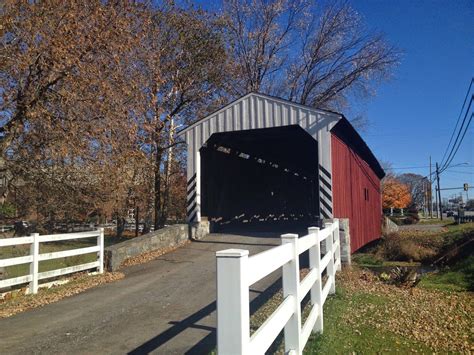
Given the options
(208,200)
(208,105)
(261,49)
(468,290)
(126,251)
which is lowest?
(468,290)

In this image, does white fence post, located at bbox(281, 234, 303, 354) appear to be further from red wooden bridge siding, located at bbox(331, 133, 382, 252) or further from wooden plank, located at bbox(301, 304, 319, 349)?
red wooden bridge siding, located at bbox(331, 133, 382, 252)

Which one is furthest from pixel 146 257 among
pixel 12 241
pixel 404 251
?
pixel 404 251

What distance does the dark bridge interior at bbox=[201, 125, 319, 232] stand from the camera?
15.8 meters

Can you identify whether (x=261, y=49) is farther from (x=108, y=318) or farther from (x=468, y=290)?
(x=108, y=318)

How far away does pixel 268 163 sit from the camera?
22.6 m

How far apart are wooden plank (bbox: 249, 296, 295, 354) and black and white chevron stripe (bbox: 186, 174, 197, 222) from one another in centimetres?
1092

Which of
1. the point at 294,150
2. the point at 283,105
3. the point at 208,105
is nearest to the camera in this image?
the point at 283,105

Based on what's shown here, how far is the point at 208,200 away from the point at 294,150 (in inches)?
277

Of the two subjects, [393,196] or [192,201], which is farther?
[393,196]

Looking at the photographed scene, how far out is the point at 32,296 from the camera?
23.8 ft

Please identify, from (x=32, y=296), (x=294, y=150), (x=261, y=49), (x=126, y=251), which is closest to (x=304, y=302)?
(x=32, y=296)

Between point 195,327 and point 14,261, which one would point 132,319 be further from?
point 14,261

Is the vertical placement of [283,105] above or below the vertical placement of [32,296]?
above

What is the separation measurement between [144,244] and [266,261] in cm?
874
